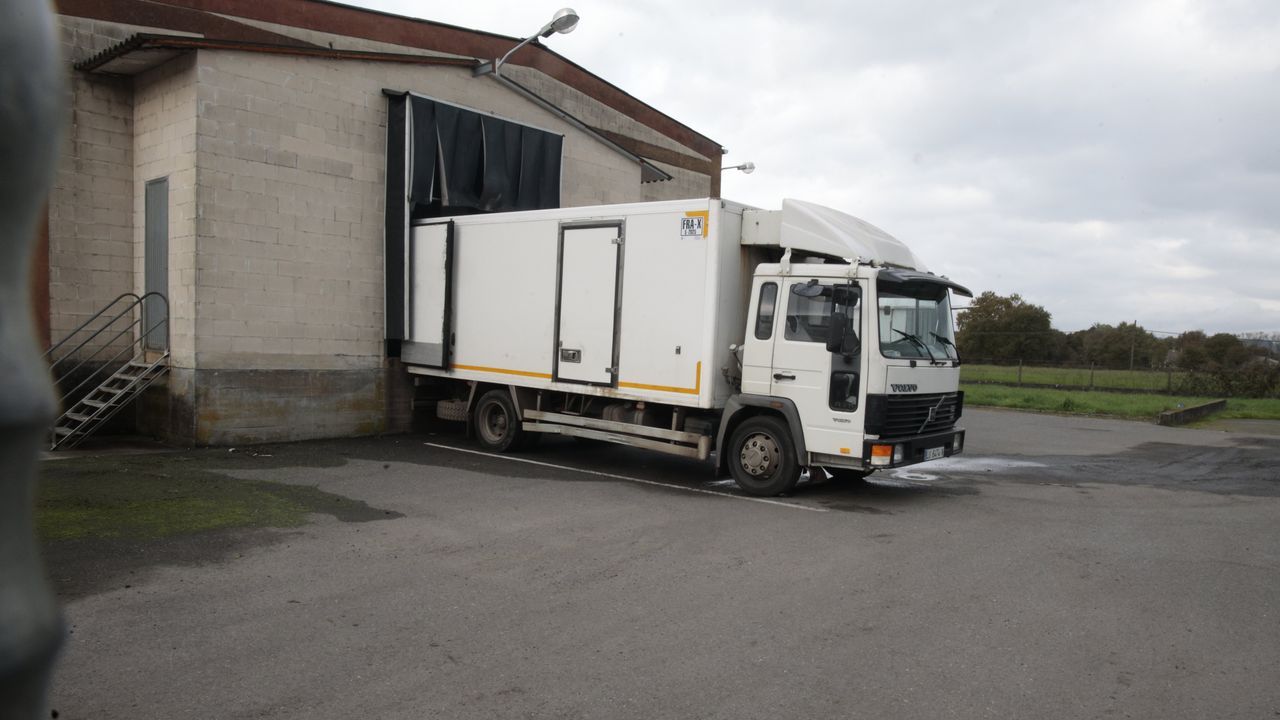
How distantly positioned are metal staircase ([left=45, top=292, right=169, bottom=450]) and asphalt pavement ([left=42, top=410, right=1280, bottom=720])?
358cm

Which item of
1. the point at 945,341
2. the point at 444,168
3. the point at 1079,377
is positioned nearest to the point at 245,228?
the point at 444,168

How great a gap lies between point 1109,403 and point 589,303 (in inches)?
713

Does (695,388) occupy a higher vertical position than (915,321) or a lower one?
lower

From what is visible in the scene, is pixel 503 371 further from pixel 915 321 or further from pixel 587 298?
pixel 915 321

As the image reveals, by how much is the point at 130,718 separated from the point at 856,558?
17.2ft

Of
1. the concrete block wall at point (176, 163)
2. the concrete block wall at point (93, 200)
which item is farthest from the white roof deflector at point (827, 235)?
the concrete block wall at point (93, 200)

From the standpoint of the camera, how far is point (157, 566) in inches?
258

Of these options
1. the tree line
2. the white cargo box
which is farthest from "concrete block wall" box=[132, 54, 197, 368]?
the tree line

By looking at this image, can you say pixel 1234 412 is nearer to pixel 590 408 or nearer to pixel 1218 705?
pixel 590 408

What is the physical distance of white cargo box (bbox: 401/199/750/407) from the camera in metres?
10.6

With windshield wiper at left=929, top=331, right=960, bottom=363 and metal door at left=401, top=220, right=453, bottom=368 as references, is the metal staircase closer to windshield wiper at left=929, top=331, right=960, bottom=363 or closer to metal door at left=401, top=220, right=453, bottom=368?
metal door at left=401, top=220, right=453, bottom=368

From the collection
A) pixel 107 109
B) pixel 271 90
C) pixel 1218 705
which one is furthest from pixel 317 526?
pixel 107 109

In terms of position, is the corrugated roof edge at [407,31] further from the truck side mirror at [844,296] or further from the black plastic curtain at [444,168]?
the truck side mirror at [844,296]

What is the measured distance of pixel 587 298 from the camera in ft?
38.4
